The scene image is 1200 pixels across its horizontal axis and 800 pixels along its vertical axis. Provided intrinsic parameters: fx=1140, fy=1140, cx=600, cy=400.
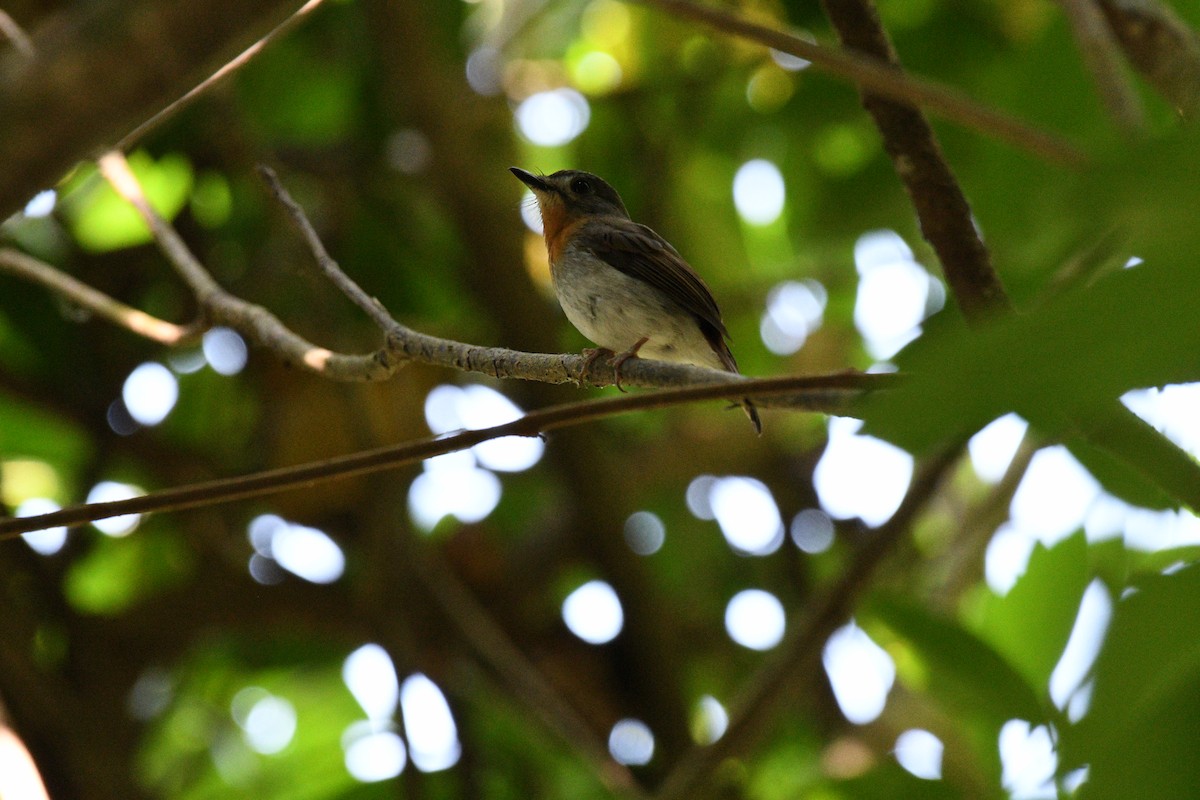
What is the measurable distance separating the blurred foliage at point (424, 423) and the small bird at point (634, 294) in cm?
68

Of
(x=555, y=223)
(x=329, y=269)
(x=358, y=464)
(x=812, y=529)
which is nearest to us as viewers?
(x=358, y=464)

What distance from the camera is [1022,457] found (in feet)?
16.4

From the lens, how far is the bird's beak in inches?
191

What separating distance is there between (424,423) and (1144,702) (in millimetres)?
4829

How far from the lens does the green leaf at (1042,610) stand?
8.38 ft

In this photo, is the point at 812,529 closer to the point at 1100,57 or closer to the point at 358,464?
the point at 1100,57

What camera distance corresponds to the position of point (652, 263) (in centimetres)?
455

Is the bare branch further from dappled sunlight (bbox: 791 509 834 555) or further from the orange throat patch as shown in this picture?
dappled sunlight (bbox: 791 509 834 555)

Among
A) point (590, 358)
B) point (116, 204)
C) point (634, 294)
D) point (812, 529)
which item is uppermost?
point (116, 204)

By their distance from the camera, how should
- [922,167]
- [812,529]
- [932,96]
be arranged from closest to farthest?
[932,96], [922,167], [812,529]

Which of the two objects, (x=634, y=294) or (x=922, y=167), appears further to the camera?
(x=634, y=294)

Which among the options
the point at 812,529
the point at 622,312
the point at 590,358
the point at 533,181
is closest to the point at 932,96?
the point at 590,358

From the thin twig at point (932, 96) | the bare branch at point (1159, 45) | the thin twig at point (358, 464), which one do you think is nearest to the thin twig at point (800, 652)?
A: the bare branch at point (1159, 45)

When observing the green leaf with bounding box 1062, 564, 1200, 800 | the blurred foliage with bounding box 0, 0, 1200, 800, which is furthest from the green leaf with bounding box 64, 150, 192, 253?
the green leaf with bounding box 1062, 564, 1200, 800
